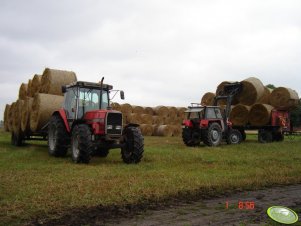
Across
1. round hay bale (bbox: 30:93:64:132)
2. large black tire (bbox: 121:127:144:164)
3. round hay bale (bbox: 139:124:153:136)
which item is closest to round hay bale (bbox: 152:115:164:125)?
round hay bale (bbox: 139:124:153:136)

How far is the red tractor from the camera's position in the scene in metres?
10.9

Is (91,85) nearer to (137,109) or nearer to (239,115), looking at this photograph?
(239,115)

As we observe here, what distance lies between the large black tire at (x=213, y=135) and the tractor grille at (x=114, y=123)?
7.06m

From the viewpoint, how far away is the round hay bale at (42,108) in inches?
561

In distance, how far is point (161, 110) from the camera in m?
30.1

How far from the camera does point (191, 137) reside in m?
18.2

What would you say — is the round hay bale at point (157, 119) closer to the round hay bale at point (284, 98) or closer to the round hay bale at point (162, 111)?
the round hay bale at point (162, 111)

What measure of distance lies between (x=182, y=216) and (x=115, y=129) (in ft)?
19.5

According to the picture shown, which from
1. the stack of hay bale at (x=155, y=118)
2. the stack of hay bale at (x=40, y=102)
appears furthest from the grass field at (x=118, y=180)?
the stack of hay bale at (x=155, y=118)

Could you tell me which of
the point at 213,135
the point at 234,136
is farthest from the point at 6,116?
the point at 234,136

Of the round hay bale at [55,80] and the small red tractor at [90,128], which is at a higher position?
the round hay bale at [55,80]

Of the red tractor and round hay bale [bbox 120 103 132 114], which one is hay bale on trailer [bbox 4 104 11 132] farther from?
round hay bale [bbox 120 103 132 114]

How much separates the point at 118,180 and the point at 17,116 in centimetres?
1003

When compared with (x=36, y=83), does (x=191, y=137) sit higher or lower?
lower
